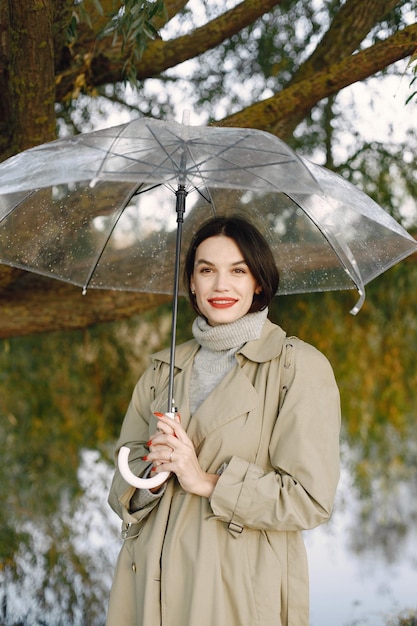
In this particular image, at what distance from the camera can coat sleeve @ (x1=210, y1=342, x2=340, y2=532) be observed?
5.59 ft

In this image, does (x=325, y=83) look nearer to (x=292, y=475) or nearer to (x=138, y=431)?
(x=138, y=431)

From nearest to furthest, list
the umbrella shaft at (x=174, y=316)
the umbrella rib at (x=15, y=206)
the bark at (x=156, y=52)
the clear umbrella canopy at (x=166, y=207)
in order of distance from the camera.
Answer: the clear umbrella canopy at (x=166, y=207), the umbrella shaft at (x=174, y=316), the umbrella rib at (x=15, y=206), the bark at (x=156, y=52)

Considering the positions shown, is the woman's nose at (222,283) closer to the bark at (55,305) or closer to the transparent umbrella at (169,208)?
the transparent umbrella at (169,208)

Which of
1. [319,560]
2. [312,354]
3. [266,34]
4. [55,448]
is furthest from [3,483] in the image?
[312,354]

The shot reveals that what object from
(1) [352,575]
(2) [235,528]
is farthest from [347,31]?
(1) [352,575]

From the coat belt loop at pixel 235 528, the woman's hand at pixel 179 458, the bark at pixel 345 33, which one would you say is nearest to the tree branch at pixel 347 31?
the bark at pixel 345 33

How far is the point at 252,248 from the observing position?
6.33 feet

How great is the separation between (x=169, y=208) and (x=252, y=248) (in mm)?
624

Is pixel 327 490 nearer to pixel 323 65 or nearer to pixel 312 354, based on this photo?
pixel 312 354

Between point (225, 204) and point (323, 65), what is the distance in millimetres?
1168

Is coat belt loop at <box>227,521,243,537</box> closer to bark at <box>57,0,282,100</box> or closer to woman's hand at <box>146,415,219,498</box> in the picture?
woman's hand at <box>146,415,219,498</box>

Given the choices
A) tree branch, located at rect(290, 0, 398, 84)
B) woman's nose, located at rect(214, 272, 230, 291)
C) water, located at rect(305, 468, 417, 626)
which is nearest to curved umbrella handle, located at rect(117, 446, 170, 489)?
woman's nose, located at rect(214, 272, 230, 291)

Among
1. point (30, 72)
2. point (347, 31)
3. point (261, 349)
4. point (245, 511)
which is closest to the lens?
point (245, 511)

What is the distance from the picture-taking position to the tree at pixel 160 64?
257cm
